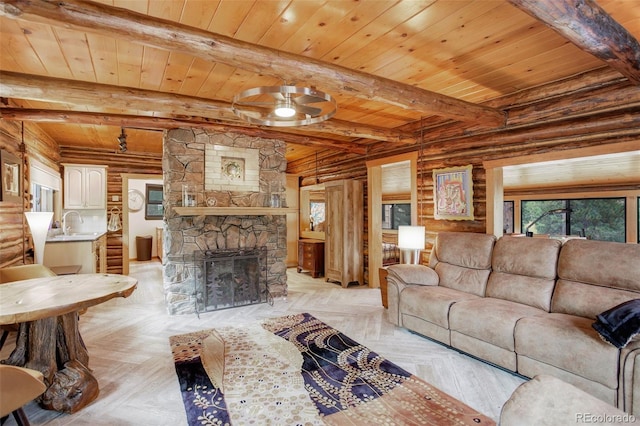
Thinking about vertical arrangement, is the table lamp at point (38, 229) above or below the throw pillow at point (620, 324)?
above

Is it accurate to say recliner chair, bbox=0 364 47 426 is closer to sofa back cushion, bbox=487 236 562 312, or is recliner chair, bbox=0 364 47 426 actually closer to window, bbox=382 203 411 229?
sofa back cushion, bbox=487 236 562 312

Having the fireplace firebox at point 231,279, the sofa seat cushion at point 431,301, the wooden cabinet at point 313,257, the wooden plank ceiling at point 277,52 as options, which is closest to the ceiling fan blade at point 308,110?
the wooden plank ceiling at point 277,52

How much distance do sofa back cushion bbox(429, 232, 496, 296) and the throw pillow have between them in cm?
128

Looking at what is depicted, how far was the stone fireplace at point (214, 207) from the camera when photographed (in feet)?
14.4

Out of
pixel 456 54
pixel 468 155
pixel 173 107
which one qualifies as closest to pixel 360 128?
pixel 468 155

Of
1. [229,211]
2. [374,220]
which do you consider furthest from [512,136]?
[229,211]

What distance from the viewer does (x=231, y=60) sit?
2205 millimetres

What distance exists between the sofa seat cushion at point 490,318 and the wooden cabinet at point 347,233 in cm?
284

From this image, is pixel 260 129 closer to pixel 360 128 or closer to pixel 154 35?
pixel 360 128

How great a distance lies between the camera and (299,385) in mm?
2537

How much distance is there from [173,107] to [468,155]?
366cm

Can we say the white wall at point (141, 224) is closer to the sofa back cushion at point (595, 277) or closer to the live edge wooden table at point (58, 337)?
the live edge wooden table at point (58, 337)

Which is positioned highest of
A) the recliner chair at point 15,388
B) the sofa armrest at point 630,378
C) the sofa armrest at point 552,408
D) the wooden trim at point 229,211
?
the wooden trim at point 229,211
